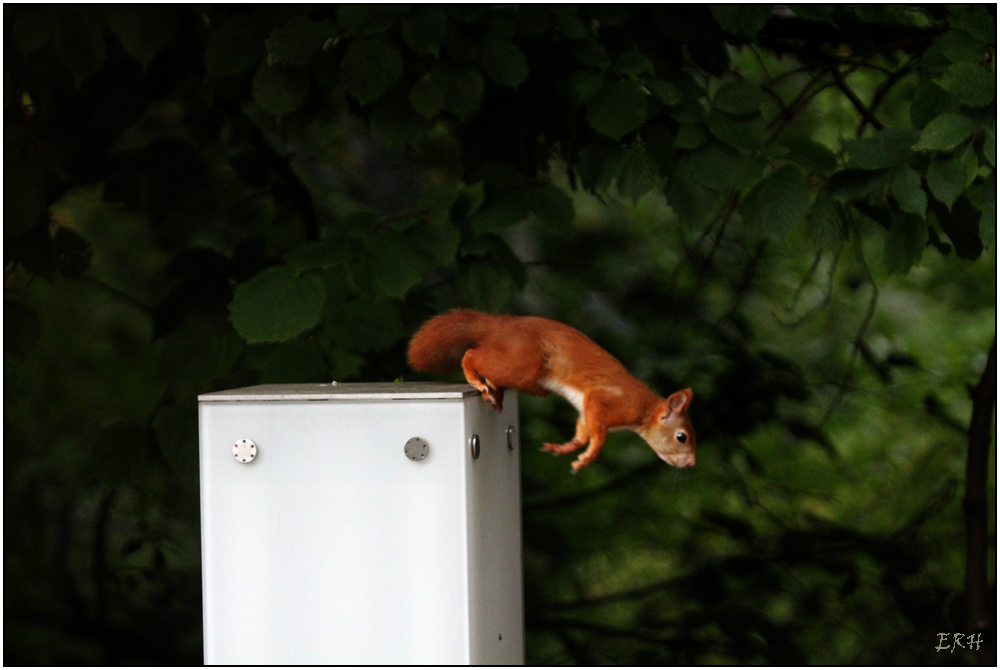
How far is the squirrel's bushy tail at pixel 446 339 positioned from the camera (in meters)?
1.36

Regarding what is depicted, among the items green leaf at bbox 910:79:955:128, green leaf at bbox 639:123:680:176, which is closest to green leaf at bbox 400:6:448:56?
green leaf at bbox 639:123:680:176

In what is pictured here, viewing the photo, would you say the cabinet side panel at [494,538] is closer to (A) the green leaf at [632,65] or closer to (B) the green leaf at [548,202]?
(B) the green leaf at [548,202]

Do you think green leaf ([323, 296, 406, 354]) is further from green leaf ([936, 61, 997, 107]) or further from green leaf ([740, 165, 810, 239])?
green leaf ([936, 61, 997, 107])

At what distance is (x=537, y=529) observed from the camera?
2.24 metres

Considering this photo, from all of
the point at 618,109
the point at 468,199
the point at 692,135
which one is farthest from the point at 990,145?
the point at 468,199

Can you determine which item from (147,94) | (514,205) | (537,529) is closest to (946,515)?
(537,529)

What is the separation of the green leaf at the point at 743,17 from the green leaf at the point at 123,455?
1.20m

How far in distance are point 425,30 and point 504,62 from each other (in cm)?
13

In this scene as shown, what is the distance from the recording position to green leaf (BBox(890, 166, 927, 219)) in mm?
1357

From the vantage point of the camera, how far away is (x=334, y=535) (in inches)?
47.9

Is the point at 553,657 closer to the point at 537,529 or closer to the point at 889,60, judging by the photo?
the point at 537,529

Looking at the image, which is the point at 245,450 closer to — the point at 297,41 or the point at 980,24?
the point at 297,41

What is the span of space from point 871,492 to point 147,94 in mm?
1758

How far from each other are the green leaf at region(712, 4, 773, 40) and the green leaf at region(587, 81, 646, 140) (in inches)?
7.7
